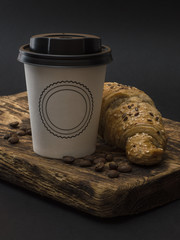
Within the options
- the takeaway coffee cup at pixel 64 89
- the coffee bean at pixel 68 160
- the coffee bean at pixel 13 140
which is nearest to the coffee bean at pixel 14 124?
the coffee bean at pixel 13 140

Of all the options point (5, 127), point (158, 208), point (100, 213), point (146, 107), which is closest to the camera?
point (100, 213)

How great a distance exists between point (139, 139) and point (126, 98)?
0.37 meters

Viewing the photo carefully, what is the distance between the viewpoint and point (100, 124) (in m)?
3.00

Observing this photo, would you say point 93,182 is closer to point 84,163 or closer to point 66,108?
point 84,163

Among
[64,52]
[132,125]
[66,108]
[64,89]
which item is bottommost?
[132,125]

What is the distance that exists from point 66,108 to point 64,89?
0.11 meters

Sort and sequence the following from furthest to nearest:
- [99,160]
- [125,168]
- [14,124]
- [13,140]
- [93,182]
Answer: [14,124], [13,140], [99,160], [125,168], [93,182]

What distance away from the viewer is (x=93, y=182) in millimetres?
2461

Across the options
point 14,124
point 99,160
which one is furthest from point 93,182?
point 14,124

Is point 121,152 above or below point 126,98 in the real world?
below

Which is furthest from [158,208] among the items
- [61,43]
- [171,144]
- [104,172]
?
[61,43]

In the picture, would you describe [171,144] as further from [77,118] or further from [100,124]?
[77,118]

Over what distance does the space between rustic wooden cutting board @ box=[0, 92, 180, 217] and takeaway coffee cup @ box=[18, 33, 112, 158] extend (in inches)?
5.1

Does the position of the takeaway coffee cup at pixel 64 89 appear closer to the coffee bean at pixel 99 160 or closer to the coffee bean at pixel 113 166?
the coffee bean at pixel 99 160
